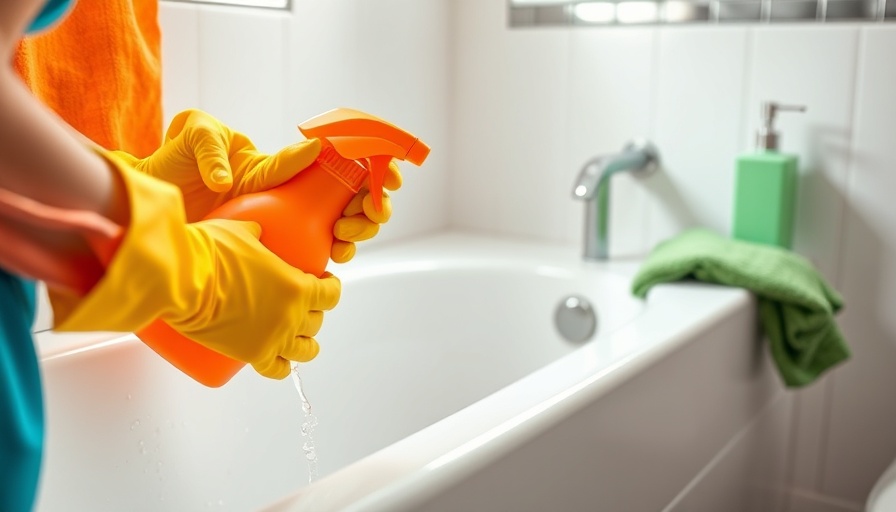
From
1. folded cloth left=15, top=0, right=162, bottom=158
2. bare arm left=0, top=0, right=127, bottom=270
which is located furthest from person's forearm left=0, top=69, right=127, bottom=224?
folded cloth left=15, top=0, right=162, bottom=158

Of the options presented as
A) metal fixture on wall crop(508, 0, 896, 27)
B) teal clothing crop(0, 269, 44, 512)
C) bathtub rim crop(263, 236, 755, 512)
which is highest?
metal fixture on wall crop(508, 0, 896, 27)

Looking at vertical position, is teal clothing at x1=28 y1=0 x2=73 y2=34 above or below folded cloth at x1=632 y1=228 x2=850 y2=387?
above

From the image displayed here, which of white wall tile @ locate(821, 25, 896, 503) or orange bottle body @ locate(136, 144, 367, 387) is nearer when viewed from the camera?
orange bottle body @ locate(136, 144, 367, 387)

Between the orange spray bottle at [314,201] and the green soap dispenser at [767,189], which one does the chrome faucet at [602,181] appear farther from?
the orange spray bottle at [314,201]

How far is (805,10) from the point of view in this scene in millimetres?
1399

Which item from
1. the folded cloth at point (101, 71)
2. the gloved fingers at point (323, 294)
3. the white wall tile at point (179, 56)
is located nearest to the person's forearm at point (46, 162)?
the gloved fingers at point (323, 294)

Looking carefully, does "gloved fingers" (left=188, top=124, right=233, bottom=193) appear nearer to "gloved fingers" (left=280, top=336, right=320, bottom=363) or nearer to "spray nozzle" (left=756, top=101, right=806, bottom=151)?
"gloved fingers" (left=280, top=336, right=320, bottom=363)

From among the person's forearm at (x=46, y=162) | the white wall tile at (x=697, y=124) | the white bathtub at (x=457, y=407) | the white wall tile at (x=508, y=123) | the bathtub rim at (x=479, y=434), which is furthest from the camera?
the white wall tile at (x=508, y=123)

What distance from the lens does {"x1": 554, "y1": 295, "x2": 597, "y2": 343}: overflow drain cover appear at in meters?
1.40

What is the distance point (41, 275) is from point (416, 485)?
0.91 feet

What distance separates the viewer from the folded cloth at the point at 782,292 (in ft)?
4.04

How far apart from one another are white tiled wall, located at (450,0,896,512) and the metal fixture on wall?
0.7 inches

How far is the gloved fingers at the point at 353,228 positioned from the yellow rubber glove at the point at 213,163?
0.05m

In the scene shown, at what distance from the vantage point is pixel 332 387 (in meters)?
1.27
